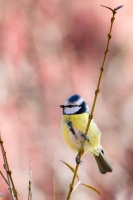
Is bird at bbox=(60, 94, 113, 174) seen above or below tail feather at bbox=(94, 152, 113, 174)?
above

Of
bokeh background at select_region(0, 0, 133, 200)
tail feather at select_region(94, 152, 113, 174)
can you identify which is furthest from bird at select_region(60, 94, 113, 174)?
bokeh background at select_region(0, 0, 133, 200)

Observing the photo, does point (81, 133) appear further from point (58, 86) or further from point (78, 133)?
point (58, 86)

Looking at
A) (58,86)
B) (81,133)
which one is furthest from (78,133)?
(58,86)

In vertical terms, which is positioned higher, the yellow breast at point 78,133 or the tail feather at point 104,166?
the yellow breast at point 78,133

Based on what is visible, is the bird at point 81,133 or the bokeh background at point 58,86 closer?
the bird at point 81,133

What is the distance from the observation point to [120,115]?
249 centimetres

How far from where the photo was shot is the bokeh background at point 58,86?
2.24 metres

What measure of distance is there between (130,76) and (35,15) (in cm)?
53

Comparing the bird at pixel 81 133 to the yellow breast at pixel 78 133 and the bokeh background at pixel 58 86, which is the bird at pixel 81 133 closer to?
the yellow breast at pixel 78 133

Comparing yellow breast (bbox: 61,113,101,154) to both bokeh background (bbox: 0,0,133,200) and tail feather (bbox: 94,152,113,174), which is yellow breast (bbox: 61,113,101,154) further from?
bokeh background (bbox: 0,0,133,200)

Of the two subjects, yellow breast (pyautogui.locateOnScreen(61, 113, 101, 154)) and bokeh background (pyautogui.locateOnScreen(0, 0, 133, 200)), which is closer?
yellow breast (pyautogui.locateOnScreen(61, 113, 101, 154))

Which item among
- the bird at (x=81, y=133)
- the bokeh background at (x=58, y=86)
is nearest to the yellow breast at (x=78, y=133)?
the bird at (x=81, y=133)

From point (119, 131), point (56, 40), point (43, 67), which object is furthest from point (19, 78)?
point (119, 131)

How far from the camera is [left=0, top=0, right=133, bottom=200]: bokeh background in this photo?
7.35 feet
